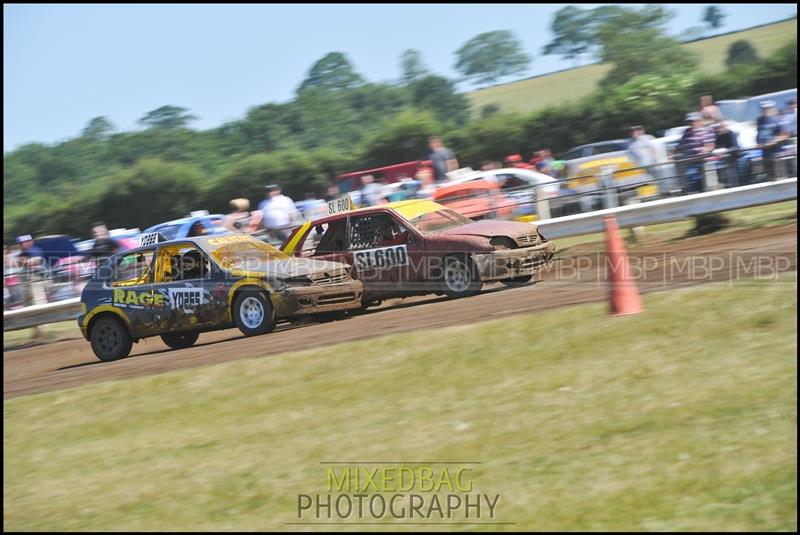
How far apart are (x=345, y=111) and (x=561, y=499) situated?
61.0 metres

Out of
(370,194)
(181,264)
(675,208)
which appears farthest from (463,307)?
(370,194)

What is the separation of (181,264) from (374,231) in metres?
2.58

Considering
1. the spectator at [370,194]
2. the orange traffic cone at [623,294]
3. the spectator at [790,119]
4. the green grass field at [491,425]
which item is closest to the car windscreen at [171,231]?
the spectator at [370,194]

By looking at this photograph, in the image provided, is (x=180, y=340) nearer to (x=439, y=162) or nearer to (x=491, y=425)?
(x=491, y=425)

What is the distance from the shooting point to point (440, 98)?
6938 cm

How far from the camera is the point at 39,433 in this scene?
9.09 meters

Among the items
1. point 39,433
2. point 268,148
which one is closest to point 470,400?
point 39,433

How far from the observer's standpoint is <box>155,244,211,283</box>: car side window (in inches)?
503

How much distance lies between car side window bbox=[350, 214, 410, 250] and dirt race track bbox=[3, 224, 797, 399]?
3.06 ft

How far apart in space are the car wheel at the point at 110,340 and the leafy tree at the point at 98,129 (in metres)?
56.1

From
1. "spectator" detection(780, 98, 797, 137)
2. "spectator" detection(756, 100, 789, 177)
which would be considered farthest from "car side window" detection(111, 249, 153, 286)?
"spectator" detection(780, 98, 797, 137)

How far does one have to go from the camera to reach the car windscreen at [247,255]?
12750mm

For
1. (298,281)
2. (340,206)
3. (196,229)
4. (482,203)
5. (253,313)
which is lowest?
(253,313)

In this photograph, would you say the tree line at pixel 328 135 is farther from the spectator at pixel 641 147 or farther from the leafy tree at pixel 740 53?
the spectator at pixel 641 147
